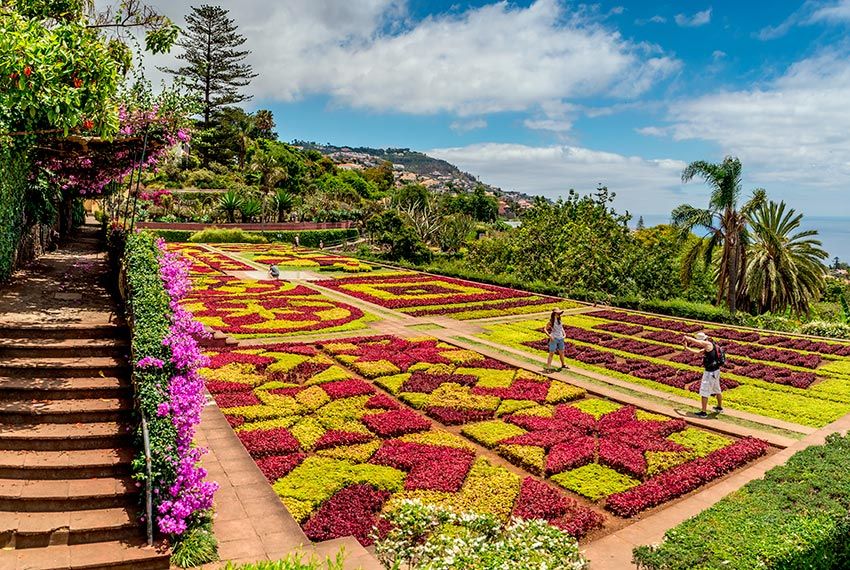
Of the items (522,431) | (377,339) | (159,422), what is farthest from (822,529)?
(377,339)

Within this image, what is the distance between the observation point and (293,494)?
7.41 metres

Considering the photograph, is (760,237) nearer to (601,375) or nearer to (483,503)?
(601,375)

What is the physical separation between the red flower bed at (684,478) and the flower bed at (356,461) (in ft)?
1.75

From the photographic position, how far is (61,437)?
255 inches

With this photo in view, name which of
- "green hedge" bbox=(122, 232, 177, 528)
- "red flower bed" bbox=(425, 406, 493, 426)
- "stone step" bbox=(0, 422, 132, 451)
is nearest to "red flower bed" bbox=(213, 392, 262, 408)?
"green hedge" bbox=(122, 232, 177, 528)

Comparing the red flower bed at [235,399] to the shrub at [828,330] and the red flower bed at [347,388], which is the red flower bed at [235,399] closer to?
the red flower bed at [347,388]

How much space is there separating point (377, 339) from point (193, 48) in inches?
2714

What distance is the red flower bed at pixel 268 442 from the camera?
8656 millimetres

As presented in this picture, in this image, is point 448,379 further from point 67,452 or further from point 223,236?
point 223,236

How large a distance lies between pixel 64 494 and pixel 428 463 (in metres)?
4.74

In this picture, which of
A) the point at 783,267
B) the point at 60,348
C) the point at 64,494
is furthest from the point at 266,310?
the point at 783,267

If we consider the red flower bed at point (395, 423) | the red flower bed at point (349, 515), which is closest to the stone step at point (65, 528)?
the red flower bed at point (349, 515)

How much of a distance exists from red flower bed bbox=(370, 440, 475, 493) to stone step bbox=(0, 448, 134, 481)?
364 centimetres

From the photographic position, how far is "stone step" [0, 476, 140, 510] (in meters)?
5.80
